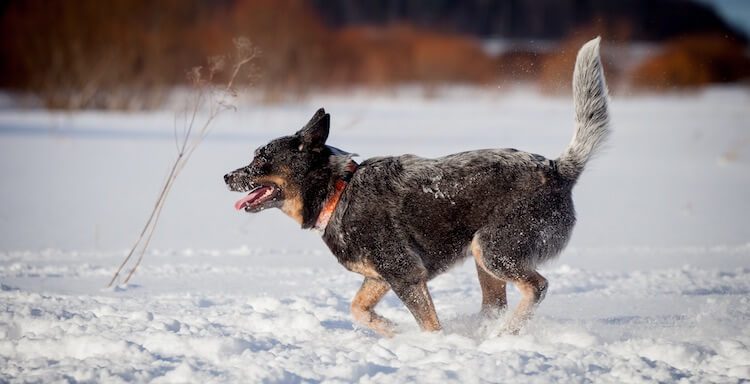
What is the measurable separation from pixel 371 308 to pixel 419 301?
1.43 ft

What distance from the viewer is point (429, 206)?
16.4 feet

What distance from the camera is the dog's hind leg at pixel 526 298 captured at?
16.4ft

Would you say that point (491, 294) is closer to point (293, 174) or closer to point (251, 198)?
point (293, 174)

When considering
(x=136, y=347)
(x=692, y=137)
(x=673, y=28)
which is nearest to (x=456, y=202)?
(x=136, y=347)

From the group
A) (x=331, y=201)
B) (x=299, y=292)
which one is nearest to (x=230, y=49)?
(x=299, y=292)

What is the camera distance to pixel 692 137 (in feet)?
70.6

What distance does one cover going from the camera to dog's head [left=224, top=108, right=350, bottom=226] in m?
5.22

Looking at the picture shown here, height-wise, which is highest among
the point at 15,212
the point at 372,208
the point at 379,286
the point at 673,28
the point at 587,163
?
the point at 673,28

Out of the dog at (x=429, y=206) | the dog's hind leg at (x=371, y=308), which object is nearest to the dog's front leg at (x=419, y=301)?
the dog at (x=429, y=206)

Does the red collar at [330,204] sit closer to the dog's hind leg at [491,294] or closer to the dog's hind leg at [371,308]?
the dog's hind leg at [371,308]

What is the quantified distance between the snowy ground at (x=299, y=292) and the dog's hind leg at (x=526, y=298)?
17 centimetres

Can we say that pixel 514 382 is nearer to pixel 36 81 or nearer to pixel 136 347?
pixel 136 347

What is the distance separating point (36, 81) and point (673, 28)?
42586mm

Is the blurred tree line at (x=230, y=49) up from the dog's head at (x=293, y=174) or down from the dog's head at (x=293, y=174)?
up
